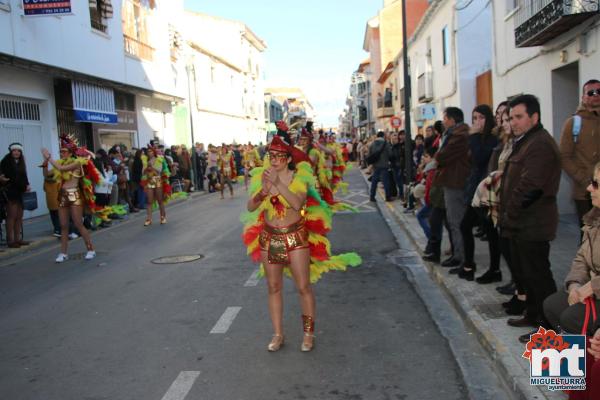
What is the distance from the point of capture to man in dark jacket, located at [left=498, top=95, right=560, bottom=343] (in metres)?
4.60

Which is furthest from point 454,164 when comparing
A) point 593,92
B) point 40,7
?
point 40,7

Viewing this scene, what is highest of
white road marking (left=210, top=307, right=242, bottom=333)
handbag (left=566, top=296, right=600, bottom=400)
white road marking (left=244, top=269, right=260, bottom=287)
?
handbag (left=566, top=296, right=600, bottom=400)

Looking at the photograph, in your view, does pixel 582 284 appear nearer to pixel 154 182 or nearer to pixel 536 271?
pixel 536 271

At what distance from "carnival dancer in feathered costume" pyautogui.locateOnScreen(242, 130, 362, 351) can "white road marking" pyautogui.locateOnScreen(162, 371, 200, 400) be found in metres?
0.74

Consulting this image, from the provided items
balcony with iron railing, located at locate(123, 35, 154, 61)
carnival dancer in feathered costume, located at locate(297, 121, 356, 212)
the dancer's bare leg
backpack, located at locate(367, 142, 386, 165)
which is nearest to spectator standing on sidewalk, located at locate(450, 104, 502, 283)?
the dancer's bare leg

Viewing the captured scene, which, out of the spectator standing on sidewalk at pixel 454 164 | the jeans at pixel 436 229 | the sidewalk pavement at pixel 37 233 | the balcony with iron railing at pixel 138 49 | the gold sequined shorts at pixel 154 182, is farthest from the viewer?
the balcony with iron railing at pixel 138 49

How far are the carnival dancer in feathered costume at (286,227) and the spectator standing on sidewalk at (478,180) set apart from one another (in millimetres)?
2341

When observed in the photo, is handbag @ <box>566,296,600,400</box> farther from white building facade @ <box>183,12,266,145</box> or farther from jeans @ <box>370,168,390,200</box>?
white building facade @ <box>183,12,266,145</box>

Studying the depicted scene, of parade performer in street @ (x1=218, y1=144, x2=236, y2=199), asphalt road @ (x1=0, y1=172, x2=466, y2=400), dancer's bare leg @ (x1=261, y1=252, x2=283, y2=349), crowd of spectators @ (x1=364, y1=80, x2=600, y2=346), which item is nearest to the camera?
crowd of spectators @ (x1=364, y1=80, x2=600, y2=346)

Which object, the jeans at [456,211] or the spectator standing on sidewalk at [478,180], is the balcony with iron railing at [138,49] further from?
the spectator standing on sidewalk at [478,180]

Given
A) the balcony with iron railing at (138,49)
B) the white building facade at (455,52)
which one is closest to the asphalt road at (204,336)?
the white building facade at (455,52)

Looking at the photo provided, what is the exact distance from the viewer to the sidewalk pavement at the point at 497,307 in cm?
405

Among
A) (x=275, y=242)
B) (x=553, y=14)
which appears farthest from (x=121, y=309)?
(x=553, y=14)

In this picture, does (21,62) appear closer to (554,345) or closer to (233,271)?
(233,271)
